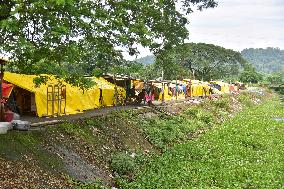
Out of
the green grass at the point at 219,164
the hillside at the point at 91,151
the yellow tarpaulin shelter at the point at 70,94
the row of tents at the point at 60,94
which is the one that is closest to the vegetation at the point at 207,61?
the row of tents at the point at 60,94

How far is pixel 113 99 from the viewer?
40875mm

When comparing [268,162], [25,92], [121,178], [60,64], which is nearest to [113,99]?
[25,92]

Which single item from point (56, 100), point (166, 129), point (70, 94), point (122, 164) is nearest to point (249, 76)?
point (166, 129)

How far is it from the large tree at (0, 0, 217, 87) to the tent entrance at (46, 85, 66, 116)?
9648 millimetres

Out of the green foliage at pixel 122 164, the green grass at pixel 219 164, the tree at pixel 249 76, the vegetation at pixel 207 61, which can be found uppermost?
the vegetation at pixel 207 61

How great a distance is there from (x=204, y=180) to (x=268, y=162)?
693cm

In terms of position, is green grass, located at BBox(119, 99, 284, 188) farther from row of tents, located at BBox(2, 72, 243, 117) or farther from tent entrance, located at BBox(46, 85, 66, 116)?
tent entrance, located at BBox(46, 85, 66, 116)

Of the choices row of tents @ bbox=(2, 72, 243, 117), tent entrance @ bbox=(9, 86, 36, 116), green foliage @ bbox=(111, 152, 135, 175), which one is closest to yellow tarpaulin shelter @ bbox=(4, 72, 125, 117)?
row of tents @ bbox=(2, 72, 243, 117)

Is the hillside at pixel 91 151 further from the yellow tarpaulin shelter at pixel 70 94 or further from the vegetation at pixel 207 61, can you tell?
the vegetation at pixel 207 61

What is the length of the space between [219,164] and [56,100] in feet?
39.3

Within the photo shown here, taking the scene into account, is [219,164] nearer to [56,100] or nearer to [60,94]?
[56,100]

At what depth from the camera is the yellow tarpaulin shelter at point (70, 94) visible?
94.3 feet

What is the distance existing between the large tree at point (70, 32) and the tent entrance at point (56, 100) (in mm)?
9648

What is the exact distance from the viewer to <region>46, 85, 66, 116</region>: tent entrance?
29438 mm
